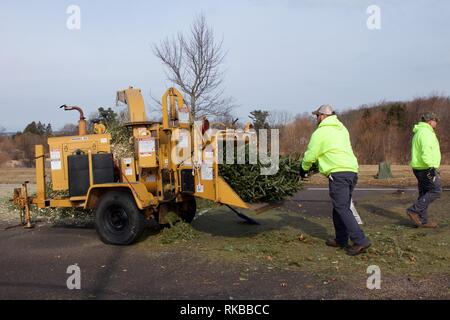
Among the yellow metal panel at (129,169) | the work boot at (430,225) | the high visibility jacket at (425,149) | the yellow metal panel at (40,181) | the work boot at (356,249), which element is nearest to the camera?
the work boot at (356,249)

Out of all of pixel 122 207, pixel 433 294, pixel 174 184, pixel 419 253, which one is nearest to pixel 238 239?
pixel 174 184

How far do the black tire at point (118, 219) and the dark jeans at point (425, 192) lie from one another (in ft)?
15.5

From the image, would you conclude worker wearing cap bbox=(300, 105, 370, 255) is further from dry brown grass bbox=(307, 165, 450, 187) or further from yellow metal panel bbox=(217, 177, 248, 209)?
dry brown grass bbox=(307, 165, 450, 187)

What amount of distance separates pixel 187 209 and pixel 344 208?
11.0 ft

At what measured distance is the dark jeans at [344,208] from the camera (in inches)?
267

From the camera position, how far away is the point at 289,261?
21.6 ft

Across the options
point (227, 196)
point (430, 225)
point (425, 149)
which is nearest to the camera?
point (227, 196)

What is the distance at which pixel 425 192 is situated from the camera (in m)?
8.85

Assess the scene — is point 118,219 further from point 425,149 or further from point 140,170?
point 425,149
